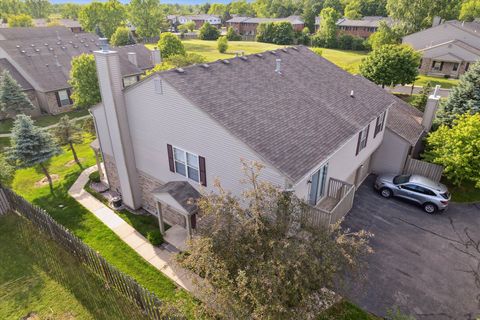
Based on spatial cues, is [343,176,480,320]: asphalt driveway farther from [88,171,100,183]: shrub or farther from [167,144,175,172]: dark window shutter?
[88,171,100,183]: shrub

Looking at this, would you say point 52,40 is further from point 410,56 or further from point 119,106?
point 410,56

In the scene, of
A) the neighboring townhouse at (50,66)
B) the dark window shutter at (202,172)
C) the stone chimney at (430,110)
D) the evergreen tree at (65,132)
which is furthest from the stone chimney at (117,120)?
the neighboring townhouse at (50,66)

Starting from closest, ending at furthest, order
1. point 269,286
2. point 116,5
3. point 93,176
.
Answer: point 269,286, point 93,176, point 116,5

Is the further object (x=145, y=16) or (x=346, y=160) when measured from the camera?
(x=145, y=16)

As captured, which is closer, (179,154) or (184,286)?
(184,286)

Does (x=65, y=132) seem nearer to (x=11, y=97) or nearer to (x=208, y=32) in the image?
(x=11, y=97)

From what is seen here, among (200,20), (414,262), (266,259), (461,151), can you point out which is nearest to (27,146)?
(266,259)

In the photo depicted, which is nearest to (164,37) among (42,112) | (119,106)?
(42,112)
